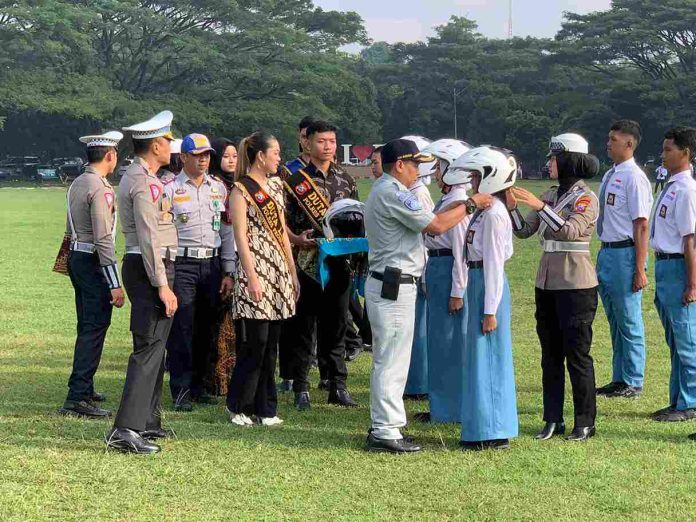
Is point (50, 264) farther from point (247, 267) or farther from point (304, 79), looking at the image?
point (304, 79)

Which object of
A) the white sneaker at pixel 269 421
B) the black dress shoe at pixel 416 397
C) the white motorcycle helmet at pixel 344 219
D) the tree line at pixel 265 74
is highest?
the tree line at pixel 265 74

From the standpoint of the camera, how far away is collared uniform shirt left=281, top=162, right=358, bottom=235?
7609 millimetres

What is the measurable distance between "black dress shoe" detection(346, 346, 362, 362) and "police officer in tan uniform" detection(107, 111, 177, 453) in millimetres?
3457

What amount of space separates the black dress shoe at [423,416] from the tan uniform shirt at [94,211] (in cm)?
241

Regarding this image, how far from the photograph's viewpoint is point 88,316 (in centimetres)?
704

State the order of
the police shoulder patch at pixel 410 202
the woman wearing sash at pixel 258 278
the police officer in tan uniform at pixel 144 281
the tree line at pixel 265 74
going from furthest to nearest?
the tree line at pixel 265 74 → the woman wearing sash at pixel 258 278 → the police officer in tan uniform at pixel 144 281 → the police shoulder patch at pixel 410 202

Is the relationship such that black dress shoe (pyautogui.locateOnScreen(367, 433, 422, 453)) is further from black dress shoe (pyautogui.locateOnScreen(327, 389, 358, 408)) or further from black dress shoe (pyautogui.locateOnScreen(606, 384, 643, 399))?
black dress shoe (pyautogui.locateOnScreen(606, 384, 643, 399))

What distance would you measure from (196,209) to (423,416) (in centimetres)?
228

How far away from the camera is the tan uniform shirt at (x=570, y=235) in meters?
6.31

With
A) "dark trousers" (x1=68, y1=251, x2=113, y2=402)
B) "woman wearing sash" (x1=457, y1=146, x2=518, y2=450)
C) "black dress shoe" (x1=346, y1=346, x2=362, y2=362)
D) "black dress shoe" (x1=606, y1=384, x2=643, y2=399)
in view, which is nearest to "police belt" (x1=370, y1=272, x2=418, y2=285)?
"woman wearing sash" (x1=457, y1=146, x2=518, y2=450)

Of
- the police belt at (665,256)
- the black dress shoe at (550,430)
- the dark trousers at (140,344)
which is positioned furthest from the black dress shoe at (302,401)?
the police belt at (665,256)

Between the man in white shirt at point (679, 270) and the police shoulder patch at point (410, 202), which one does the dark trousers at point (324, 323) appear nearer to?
the police shoulder patch at point (410, 202)

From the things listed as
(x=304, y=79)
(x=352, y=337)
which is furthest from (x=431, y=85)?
(x=352, y=337)

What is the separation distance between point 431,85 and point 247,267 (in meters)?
69.1
